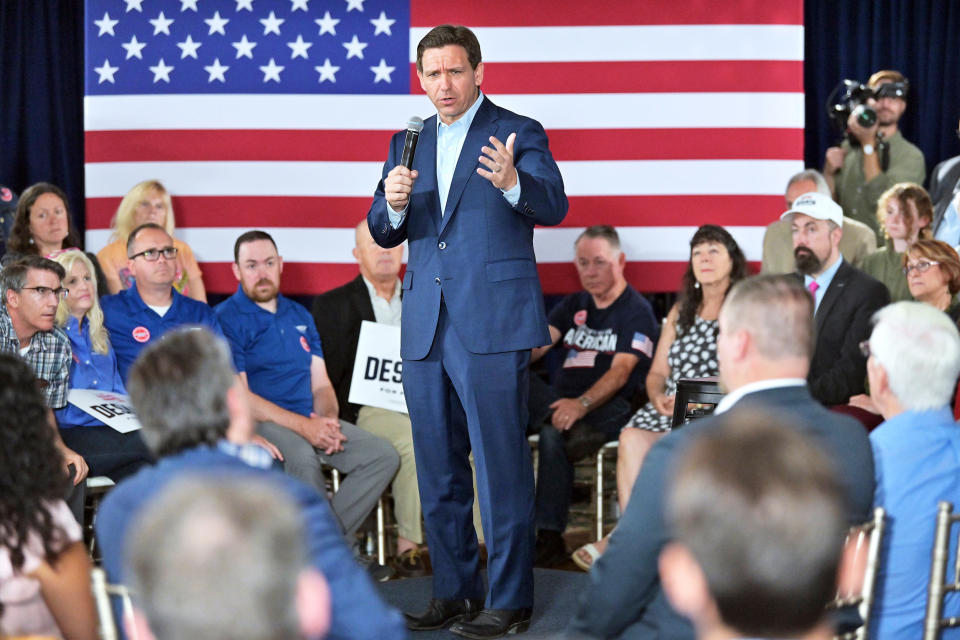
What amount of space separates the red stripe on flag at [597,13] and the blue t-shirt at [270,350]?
1.63 m

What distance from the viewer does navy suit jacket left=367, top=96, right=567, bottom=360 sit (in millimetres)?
3186

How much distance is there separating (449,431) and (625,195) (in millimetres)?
2315

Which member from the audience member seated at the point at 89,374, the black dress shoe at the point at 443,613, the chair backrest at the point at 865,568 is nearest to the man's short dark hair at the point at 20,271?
the audience member seated at the point at 89,374

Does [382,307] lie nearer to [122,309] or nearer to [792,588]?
[122,309]

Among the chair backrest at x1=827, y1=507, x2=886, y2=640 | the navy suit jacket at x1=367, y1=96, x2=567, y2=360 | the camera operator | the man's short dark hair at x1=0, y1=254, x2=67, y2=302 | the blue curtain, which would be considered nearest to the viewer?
the chair backrest at x1=827, y1=507, x2=886, y2=640

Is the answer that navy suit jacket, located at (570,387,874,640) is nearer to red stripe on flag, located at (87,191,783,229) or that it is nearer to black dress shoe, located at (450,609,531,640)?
black dress shoe, located at (450,609,531,640)

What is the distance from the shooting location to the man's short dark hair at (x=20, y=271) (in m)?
3.88

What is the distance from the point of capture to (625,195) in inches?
209

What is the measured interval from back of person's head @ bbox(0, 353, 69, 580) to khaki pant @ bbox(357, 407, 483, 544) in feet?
8.53

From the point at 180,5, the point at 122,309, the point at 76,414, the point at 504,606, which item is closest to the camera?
the point at 504,606

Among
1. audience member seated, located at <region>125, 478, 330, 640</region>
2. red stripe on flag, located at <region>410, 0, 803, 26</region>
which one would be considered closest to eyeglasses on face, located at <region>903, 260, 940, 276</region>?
red stripe on flag, located at <region>410, 0, 803, 26</region>

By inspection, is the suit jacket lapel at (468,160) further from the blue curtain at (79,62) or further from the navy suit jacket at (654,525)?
the blue curtain at (79,62)

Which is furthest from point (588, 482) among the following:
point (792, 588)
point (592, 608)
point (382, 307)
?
point (792, 588)

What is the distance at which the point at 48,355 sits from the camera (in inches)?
154
